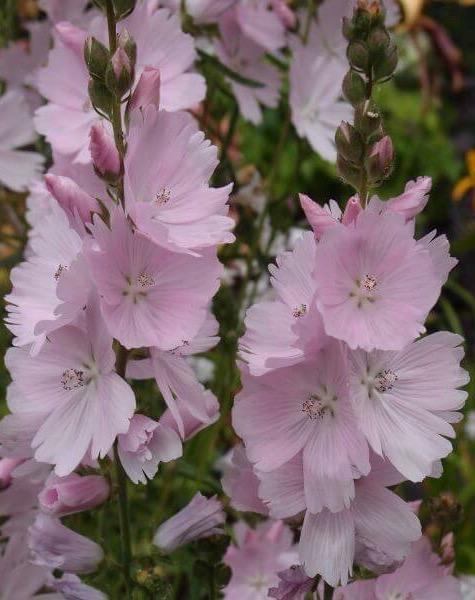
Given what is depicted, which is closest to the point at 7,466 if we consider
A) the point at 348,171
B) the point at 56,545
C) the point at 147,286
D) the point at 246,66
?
the point at 56,545

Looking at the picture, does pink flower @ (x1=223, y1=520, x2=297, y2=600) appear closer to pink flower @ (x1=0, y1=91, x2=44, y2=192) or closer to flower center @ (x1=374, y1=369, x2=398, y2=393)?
flower center @ (x1=374, y1=369, x2=398, y2=393)

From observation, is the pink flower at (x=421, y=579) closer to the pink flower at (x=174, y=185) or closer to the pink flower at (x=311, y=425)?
the pink flower at (x=311, y=425)

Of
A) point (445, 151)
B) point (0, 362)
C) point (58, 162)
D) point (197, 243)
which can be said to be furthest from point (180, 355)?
point (445, 151)

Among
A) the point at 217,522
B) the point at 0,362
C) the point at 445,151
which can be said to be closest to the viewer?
the point at 217,522

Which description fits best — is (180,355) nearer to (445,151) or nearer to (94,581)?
(94,581)

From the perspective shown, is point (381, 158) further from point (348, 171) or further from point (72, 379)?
point (72, 379)
